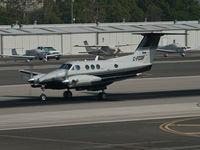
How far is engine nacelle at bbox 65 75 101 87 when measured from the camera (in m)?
42.0

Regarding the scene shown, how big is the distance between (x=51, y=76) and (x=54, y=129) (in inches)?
441

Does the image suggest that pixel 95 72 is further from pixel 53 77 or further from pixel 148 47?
pixel 148 47

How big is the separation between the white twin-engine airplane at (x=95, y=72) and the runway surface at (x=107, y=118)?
1.13 meters

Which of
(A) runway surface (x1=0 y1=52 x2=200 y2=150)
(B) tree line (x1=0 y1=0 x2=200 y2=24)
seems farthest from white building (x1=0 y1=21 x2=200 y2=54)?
(A) runway surface (x1=0 y1=52 x2=200 y2=150)

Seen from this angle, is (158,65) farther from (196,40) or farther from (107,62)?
(196,40)

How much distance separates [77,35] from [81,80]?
240 ft

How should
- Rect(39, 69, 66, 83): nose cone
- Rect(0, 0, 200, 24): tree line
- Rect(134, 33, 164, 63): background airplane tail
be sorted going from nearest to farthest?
Rect(39, 69, 66, 83): nose cone → Rect(134, 33, 164, 63): background airplane tail → Rect(0, 0, 200, 24): tree line

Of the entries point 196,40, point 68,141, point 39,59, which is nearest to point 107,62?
point 68,141

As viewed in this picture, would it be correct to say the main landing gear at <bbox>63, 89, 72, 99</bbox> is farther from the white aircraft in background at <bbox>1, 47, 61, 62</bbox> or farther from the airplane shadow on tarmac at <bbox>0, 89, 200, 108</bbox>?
the white aircraft in background at <bbox>1, 47, 61, 62</bbox>

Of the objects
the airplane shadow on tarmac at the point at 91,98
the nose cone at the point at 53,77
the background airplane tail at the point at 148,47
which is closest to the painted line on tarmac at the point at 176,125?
the airplane shadow on tarmac at the point at 91,98

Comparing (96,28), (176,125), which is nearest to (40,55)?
(96,28)

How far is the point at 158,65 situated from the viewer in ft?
265

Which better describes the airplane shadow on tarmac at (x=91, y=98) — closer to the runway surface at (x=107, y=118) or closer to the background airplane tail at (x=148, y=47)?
the runway surface at (x=107, y=118)

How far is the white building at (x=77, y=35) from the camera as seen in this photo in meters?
109
